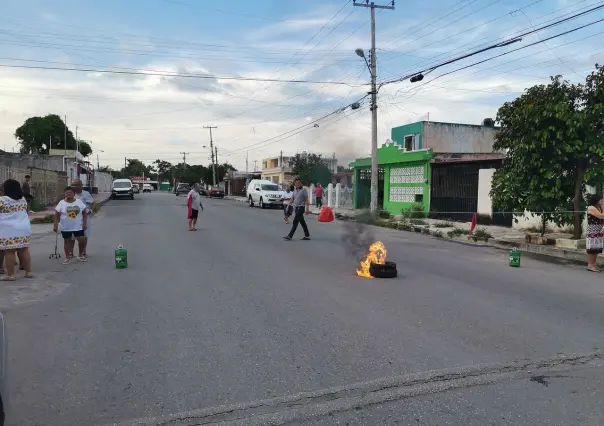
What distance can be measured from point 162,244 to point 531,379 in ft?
→ 33.8

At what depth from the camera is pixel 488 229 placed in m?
18.8

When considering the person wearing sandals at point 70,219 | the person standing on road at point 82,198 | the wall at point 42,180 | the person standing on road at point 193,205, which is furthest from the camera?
the wall at point 42,180

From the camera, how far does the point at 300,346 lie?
490cm

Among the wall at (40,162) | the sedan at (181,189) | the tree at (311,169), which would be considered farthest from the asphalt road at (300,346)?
the sedan at (181,189)

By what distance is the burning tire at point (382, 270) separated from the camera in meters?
8.54

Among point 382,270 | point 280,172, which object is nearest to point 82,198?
point 382,270

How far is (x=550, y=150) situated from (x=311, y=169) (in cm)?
3184

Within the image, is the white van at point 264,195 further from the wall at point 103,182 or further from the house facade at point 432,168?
the wall at point 103,182

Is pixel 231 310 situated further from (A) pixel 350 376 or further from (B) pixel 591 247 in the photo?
(B) pixel 591 247

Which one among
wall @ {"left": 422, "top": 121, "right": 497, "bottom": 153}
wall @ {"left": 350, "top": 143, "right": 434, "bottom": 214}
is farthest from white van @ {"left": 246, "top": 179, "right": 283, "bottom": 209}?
wall @ {"left": 422, "top": 121, "right": 497, "bottom": 153}

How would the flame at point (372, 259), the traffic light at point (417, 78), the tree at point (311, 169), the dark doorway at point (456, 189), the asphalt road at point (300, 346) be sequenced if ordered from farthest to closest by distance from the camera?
the tree at point (311, 169) < the dark doorway at point (456, 189) < the traffic light at point (417, 78) < the flame at point (372, 259) < the asphalt road at point (300, 346)

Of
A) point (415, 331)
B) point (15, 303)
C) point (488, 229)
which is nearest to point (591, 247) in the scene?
point (415, 331)

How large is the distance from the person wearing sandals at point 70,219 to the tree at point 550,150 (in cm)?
1039

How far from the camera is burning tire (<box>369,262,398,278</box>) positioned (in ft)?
28.0
